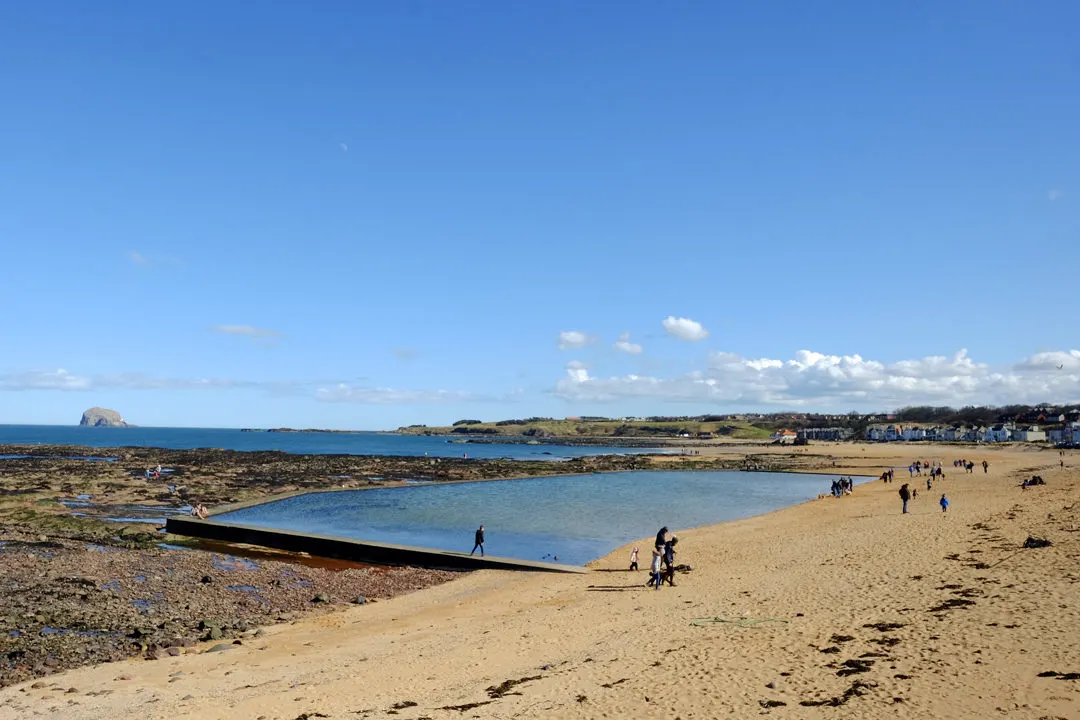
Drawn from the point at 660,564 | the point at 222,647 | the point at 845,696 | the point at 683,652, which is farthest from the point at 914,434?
the point at 222,647

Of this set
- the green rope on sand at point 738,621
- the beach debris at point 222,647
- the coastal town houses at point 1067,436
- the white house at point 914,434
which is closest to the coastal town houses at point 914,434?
the white house at point 914,434

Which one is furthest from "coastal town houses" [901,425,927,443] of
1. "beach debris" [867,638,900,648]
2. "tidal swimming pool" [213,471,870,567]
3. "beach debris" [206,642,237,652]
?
"beach debris" [206,642,237,652]

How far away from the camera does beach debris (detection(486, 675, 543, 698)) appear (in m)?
12.7

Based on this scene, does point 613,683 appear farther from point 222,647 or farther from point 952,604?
point 222,647

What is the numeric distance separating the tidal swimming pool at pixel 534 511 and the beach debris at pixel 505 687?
1435cm

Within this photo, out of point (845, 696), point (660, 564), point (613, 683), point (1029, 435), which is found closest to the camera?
point (845, 696)

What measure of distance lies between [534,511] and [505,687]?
118 feet

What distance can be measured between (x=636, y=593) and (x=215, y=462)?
78.8 m

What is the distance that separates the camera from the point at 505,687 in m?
13.0

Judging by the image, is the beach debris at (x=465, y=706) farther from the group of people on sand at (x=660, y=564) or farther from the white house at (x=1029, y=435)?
the white house at (x=1029, y=435)

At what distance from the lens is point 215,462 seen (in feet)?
287

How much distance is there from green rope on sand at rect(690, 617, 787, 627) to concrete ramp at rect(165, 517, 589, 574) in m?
9.21

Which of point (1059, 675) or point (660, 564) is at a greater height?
point (1059, 675)

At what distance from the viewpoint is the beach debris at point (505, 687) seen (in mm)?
12664
